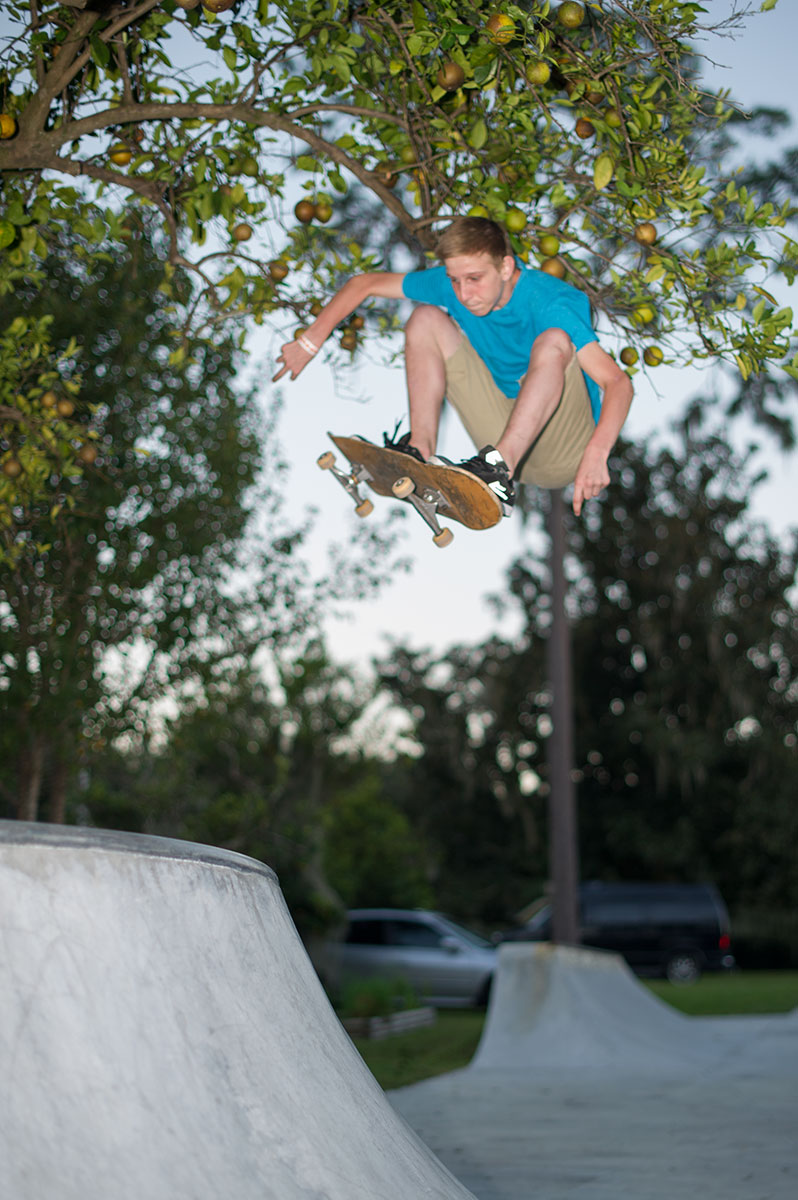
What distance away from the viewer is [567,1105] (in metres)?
6.94

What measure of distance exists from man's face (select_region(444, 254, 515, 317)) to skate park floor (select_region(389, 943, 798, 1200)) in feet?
10.9

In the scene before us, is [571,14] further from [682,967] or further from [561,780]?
[682,967]

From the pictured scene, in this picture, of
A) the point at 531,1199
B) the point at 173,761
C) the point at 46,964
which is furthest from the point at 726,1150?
the point at 173,761

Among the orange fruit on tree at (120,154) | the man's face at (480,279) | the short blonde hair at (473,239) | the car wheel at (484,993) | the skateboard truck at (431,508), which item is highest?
the orange fruit on tree at (120,154)

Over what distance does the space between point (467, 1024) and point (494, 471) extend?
1098 cm

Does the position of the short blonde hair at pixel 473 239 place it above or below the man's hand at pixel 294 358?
above

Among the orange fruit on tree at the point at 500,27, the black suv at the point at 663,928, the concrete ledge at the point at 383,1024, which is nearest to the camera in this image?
the orange fruit on tree at the point at 500,27

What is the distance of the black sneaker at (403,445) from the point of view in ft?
13.3

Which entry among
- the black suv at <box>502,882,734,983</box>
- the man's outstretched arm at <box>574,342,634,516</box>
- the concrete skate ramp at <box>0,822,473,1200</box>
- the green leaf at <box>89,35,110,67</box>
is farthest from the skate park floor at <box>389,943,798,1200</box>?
the black suv at <box>502,882,734,983</box>

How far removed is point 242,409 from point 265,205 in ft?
17.4

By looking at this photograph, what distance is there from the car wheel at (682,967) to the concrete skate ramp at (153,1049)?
1942 centimetres

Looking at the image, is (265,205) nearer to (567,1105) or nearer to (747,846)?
(567,1105)

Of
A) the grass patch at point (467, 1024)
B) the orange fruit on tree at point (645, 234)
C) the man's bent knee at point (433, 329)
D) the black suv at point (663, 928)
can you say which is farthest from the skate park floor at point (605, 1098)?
the black suv at point (663, 928)

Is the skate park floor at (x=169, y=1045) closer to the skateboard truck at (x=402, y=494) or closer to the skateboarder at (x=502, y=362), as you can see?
the skateboard truck at (x=402, y=494)
